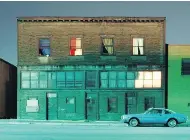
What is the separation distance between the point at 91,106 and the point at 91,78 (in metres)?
2.51

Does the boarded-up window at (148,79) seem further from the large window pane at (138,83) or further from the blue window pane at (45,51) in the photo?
the blue window pane at (45,51)

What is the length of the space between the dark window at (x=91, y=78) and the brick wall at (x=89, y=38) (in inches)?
39.3

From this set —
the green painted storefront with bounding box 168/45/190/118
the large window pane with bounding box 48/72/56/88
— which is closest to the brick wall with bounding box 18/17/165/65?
the large window pane with bounding box 48/72/56/88

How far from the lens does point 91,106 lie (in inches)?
1382

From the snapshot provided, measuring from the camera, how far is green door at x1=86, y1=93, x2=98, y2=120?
3503cm

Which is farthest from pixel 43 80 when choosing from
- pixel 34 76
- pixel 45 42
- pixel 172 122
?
pixel 172 122

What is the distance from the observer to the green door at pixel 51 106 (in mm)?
35188

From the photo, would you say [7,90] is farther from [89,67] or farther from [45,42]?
[89,67]

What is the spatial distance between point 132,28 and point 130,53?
2254 millimetres

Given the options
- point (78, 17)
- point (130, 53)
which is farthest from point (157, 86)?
point (78, 17)

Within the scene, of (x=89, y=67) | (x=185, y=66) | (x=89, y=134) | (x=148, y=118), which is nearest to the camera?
(x=89, y=134)

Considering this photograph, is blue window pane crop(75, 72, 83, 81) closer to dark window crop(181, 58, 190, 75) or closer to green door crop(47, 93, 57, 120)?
green door crop(47, 93, 57, 120)

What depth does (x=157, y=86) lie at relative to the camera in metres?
35.0

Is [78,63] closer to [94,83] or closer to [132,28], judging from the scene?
[94,83]
